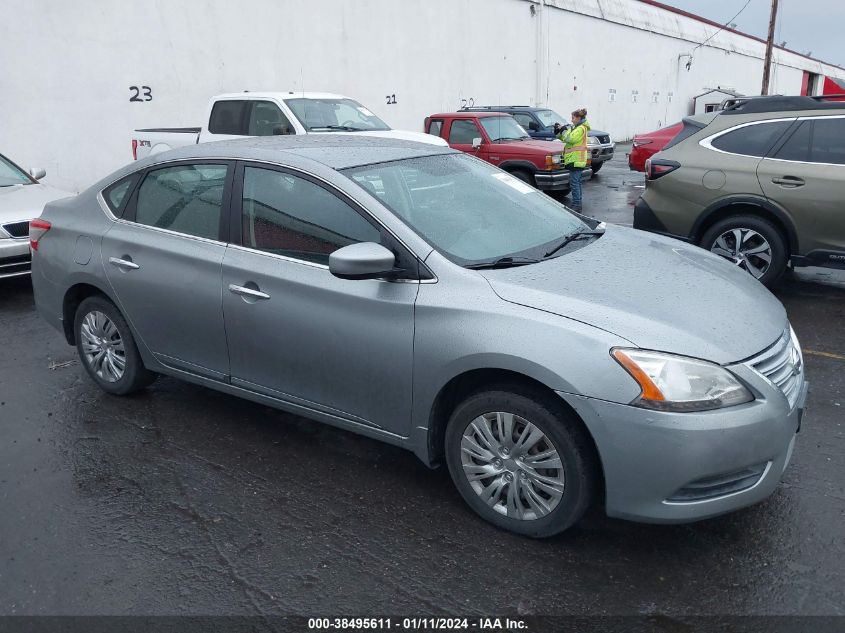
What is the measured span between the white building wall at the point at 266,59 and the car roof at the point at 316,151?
10367 millimetres

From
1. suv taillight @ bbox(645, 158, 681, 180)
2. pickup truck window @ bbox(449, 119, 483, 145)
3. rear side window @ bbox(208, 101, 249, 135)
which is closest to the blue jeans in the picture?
pickup truck window @ bbox(449, 119, 483, 145)

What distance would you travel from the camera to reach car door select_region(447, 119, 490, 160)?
1384cm

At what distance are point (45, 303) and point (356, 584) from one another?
3.33 metres

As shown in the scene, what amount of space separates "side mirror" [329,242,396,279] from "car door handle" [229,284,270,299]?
0.61 meters

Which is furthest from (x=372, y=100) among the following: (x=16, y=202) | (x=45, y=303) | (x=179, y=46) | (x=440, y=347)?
(x=440, y=347)

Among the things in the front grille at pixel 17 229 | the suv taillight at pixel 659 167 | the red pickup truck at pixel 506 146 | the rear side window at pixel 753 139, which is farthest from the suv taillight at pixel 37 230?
the red pickup truck at pixel 506 146

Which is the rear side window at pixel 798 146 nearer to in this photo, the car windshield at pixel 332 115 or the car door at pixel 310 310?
the car door at pixel 310 310

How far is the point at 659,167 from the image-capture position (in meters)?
7.06

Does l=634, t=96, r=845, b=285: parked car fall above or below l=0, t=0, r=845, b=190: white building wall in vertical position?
below

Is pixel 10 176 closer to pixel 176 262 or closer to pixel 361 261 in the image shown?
pixel 176 262

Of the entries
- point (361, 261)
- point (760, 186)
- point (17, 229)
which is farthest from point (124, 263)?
point (760, 186)

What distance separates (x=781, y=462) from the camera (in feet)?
9.84

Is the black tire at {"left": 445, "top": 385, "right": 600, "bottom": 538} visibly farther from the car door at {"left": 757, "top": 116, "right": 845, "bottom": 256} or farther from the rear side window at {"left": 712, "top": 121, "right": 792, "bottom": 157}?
the rear side window at {"left": 712, "top": 121, "right": 792, "bottom": 157}

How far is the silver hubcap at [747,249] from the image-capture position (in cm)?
661
